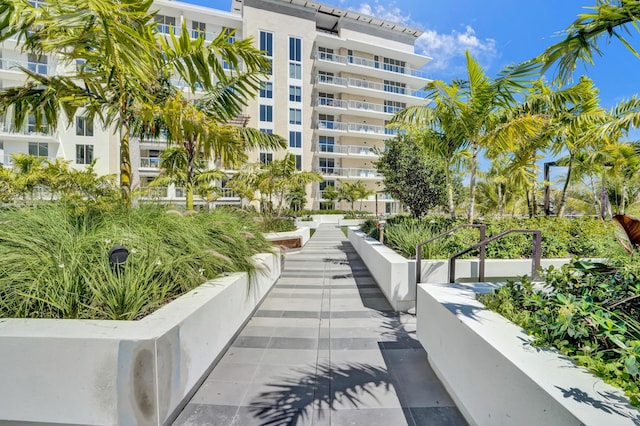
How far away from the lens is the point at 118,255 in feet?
8.92

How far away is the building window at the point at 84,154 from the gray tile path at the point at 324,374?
29091 millimetres

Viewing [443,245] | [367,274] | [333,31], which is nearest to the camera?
[443,245]

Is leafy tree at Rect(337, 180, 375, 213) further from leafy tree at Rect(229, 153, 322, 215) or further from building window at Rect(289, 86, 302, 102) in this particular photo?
leafy tree at Rect(229, 153, 322, 215)

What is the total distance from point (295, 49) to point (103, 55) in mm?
32301

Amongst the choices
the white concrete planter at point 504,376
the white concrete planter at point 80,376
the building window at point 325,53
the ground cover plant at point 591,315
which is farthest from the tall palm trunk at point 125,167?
the building window at point 325,53

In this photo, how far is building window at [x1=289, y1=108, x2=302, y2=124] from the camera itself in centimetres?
3177

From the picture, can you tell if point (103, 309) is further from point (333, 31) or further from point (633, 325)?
point (333, 31)

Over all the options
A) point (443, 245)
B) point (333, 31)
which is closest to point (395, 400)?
point (443, 245)

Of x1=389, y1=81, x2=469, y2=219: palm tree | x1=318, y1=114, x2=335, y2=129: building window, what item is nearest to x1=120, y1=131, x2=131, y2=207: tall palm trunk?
x1=389, y1=81, x2=469, y2=219: palm tree

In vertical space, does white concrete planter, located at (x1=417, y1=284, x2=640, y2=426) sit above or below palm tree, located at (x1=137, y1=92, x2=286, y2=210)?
below

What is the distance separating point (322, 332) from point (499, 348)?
2.55 m

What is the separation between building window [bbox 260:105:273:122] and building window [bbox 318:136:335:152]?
6.25 meters

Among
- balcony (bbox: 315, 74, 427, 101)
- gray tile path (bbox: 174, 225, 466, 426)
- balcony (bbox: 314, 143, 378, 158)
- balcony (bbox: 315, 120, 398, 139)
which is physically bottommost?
gray tile path (bbox: 174, 225, 466, 426)

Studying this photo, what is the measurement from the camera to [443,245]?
5.52m
